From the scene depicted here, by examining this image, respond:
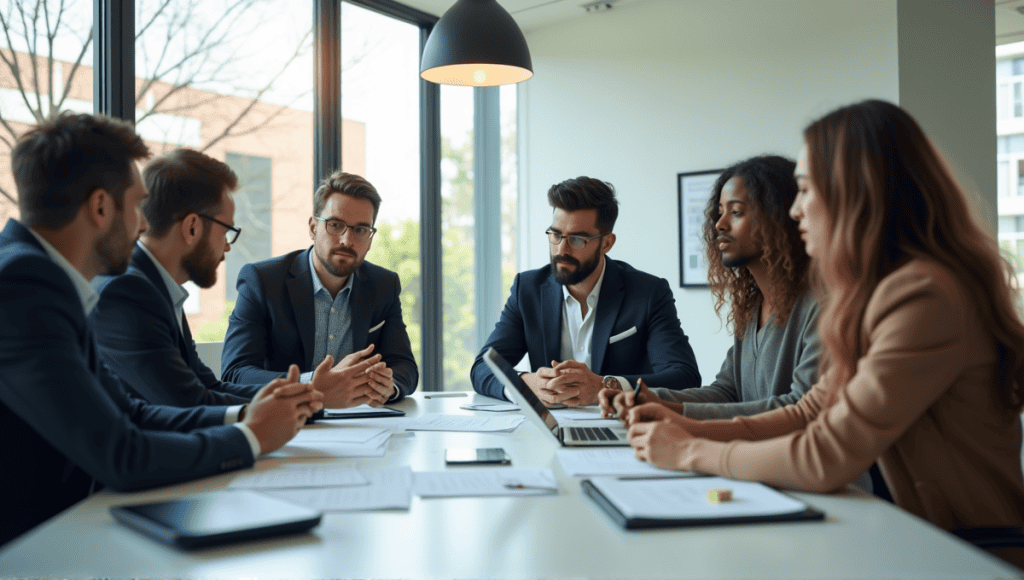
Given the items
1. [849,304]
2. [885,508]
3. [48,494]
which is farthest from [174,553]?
[849,304]

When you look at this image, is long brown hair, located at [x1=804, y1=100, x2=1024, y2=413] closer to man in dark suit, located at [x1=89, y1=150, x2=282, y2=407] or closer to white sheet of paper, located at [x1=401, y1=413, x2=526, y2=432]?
white sheet of paper, located at [x1=401, y1=413, x2=526, y2=432]

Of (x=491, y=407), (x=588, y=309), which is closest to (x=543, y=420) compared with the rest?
(x=491, y=407)

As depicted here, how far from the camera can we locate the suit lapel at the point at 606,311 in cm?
299

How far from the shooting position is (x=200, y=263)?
7.61 feet

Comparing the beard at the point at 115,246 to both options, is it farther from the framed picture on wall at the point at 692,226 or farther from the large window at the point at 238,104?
the framed picture on wall at the point at 692,226

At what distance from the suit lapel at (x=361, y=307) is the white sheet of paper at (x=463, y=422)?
849mm

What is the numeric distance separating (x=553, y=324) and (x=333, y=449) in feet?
4.93

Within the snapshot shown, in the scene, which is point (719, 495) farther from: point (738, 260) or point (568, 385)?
point (738, 260)

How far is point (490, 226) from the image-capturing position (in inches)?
220

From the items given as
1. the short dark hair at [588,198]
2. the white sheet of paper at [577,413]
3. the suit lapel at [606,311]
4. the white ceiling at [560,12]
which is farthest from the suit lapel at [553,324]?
the white ceiling at [560,12]

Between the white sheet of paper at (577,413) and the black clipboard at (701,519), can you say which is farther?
the white sheet of paper at (577,413)

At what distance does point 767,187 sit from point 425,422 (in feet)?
4.21

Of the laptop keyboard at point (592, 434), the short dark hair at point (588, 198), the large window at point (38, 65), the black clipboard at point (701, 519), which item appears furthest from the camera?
the short dark hair at point (588, 198)

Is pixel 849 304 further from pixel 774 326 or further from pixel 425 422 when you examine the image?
pixel 425 422
